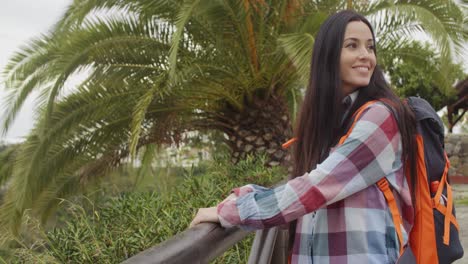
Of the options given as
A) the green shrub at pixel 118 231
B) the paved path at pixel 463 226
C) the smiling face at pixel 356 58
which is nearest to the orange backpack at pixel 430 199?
the smiling face at pixel 356 58

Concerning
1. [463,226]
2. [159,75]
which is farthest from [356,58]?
[463,226]

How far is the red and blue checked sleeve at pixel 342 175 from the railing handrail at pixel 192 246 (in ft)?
0.32

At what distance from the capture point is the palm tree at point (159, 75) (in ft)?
22.1

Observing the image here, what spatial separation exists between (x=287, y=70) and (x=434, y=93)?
14359 millimetres

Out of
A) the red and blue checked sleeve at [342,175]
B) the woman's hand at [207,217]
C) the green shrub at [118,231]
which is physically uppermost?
the red and blue checked sleeve at [342,175]

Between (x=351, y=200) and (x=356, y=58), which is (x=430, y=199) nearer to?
(x=351, y=200)

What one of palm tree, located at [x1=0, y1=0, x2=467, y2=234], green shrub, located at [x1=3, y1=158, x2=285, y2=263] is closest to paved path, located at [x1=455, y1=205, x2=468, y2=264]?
palm tree, located at [x1=0, y1=0, x2=467, y2=234]

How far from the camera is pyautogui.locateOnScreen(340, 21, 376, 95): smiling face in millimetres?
1623

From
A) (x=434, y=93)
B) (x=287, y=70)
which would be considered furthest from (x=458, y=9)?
(x=434, y=93)

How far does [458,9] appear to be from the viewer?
752 cm

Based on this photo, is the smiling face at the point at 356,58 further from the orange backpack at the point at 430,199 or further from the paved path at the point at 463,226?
the paved path at the point at 463,226

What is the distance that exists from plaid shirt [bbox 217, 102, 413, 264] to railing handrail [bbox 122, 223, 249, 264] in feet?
0.26

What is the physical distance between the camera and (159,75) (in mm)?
7020

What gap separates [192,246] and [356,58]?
664mm
